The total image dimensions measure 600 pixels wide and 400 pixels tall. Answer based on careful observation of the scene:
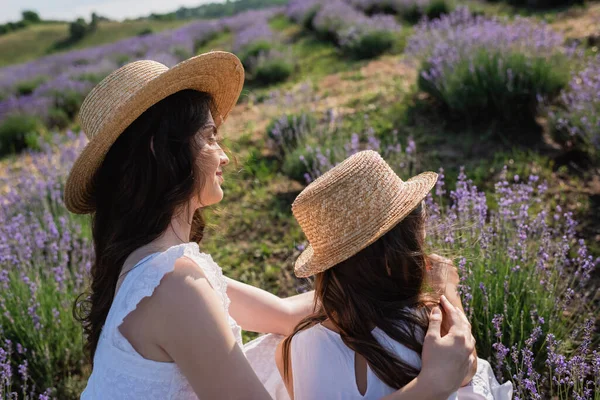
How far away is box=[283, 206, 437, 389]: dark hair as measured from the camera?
5.71 ft

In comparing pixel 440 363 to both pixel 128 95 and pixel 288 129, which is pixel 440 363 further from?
pixel 288 129

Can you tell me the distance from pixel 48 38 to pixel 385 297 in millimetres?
30116

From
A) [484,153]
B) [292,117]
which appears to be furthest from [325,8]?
[484,153]

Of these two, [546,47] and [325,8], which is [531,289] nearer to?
[546,47]

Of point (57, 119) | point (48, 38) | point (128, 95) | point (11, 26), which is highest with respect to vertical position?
point (128, 95)

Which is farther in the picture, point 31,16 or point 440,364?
point 31,16

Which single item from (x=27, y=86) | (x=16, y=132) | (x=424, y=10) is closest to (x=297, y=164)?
(x=16, y=132)

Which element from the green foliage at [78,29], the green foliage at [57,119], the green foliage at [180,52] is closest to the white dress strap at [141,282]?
the green foliage at [57,119]

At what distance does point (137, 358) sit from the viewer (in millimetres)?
1677

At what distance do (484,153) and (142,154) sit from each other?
3245 millimetres

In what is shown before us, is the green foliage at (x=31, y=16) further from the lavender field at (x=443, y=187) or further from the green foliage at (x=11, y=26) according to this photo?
the lavender field at (x=443, y=187)

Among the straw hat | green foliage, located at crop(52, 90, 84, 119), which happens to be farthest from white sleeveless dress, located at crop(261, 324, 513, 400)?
green foliage, located at crop(52, 90, 84, 119)

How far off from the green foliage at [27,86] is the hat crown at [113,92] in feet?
34.3

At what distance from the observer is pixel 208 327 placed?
1.59 meters
